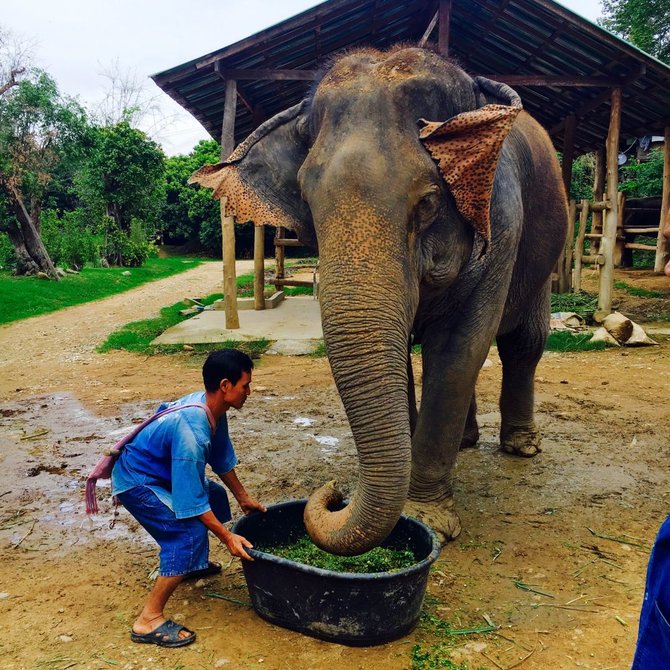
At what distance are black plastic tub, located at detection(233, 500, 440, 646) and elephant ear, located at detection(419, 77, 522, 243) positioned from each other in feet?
5.34

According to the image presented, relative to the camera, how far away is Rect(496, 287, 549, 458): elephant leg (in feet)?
18.4

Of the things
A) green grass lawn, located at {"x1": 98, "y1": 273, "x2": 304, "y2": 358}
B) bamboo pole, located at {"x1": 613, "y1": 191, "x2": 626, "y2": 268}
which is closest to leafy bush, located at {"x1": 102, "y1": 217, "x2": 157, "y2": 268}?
green grass lawn, located at {"x1": 98, "y1": 273, "x2": 304, "y2": 358}

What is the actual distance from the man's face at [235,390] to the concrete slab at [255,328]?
23.2ft

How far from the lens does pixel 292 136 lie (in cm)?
411

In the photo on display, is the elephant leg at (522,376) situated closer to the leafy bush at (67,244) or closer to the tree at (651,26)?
the tree at (651,26)

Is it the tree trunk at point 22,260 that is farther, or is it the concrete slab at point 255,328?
the tree trunk at point 22,260

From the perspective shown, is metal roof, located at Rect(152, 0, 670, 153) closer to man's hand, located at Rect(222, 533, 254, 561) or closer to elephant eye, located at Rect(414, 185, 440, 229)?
elephant eye, located at Rect(414, 185, 440, 229)

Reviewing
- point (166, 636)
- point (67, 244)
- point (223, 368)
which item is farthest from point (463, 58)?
point (67, 244)

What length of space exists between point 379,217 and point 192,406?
1.19 meters

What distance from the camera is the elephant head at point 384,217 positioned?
9.69 feet

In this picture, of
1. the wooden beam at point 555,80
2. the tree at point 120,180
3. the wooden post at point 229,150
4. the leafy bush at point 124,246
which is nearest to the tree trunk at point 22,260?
the tree at point 120,180

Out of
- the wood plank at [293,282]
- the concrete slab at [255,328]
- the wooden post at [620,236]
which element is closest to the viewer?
the concrete slab at [255,328]

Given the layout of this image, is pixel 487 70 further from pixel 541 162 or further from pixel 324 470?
pixel 324 470

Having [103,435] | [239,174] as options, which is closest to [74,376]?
[103,435]
